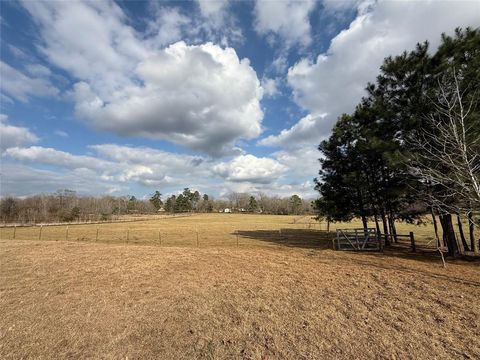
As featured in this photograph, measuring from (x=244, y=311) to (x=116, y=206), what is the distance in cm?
13328

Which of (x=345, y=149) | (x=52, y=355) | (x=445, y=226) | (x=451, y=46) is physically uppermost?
(x=451, y=46)

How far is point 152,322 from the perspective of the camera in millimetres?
7258

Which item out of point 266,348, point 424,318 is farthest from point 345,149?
point 266,348

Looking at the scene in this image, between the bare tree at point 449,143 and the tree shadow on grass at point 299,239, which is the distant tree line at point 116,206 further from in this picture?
the bare tree at point 449,143

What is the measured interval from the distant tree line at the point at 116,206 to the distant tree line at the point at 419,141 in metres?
70.2

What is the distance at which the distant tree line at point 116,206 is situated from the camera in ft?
224

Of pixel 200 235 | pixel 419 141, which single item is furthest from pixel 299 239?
pixel 419 141

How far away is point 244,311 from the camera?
7.84 meters

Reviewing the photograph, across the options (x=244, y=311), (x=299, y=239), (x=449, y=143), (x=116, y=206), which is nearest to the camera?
(x=244, y=311)

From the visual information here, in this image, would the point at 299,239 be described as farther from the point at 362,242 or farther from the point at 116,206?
the point at 116,206

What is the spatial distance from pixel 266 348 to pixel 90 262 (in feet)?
42.7

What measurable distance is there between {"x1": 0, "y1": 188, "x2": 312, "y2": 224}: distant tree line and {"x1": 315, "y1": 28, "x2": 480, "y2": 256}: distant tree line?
70.2 meters

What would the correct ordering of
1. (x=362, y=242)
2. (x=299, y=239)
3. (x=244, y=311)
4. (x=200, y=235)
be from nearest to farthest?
(x=244, y=311), (x=362, y=242), (x=299, y=239), (x=200, y=235)

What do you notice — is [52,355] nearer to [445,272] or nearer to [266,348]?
[266,348]
